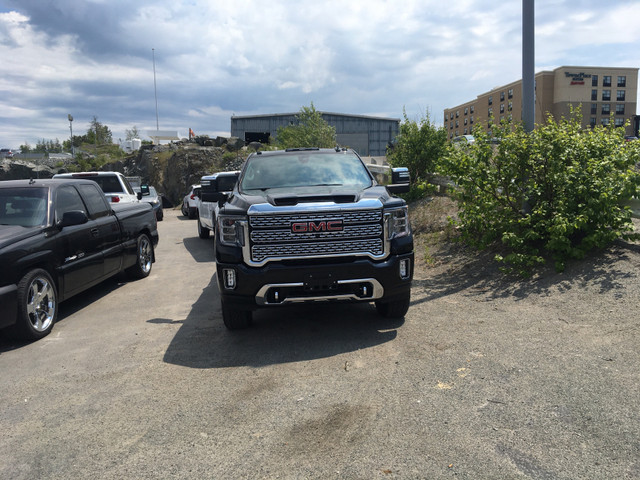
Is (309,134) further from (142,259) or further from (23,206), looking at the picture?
(23,206)

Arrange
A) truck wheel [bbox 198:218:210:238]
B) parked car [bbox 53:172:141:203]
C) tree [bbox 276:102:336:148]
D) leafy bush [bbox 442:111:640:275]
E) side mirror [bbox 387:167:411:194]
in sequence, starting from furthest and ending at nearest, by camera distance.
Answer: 1. tree [bbox 276:102:336:148]
2. truck wheel [bbox 198:218:210:238]
3. parked car [bbox 53:172:141:203]
4. leafy bush [bbox 442:111:640:275]
5. side mirror [bbox 387:167:411:194]

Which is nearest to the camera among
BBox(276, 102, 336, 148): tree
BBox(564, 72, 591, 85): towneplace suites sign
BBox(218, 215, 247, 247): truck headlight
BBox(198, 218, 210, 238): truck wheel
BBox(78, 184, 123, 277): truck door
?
BBox(218, 215, 247, 247): truck headlight

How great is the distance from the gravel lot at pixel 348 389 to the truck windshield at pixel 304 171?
158 centimetres

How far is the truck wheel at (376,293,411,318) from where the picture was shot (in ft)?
18.6

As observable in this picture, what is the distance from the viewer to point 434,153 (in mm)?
13406

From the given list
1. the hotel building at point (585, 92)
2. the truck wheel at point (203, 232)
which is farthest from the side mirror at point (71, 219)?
the hotel building at point (585, 92)

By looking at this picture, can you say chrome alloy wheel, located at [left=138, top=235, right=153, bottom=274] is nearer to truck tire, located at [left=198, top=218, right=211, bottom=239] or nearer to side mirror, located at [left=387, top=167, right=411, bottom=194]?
side mirror, located at [left=387, top=167, right=411, bottom=194]

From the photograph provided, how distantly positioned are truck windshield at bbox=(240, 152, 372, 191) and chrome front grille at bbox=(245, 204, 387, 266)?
99 centimetres

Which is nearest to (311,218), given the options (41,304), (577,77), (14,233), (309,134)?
(41,304)

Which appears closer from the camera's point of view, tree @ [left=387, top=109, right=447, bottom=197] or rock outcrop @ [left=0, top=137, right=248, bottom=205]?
tree @ [left=387, top=109, right=447, bottom=197]

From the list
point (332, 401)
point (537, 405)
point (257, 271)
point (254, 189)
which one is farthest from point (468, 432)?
point (254, 189)

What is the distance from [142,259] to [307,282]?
5.03 metres

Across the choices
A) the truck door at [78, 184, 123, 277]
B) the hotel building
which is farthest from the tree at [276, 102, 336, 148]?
the hotel building

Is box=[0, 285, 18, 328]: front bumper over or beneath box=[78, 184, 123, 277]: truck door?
beneath
